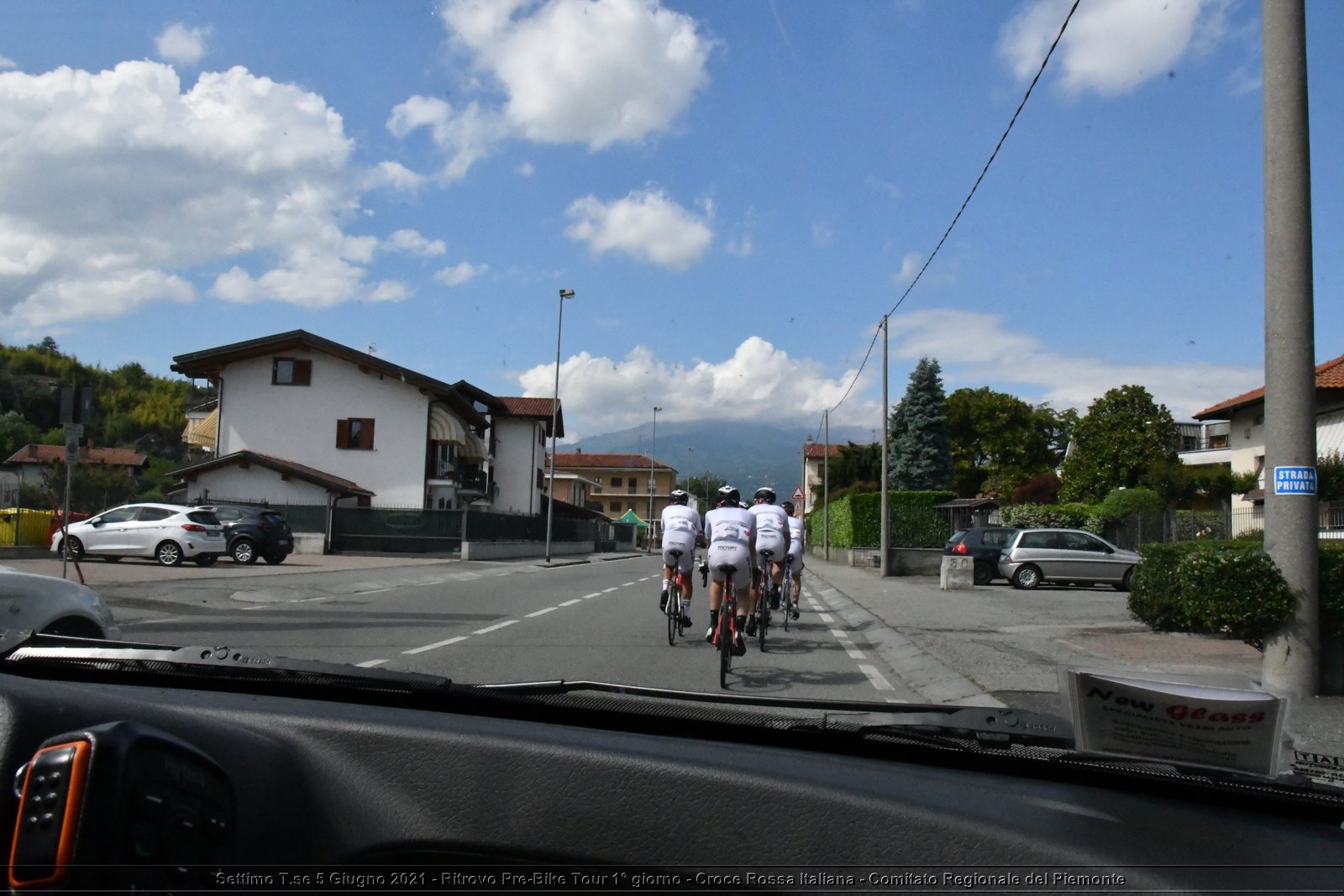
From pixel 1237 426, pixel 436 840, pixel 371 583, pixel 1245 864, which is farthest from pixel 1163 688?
pixel 1237 426

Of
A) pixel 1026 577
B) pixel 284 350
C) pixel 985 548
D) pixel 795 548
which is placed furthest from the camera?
pixel 284 350

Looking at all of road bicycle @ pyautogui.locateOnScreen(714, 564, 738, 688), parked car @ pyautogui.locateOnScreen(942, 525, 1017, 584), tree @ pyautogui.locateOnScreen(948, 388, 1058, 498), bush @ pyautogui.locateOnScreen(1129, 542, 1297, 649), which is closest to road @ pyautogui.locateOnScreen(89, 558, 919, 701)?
road bicycle @ pyautogui.locateOnScreen(714, 564, 738, 688)

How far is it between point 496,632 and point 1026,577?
16.8 metres

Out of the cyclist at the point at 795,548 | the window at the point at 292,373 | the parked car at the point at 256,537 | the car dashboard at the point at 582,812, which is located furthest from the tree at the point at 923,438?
the car dashboard at the point at 582,812

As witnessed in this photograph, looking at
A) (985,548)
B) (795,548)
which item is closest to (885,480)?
(985,548)

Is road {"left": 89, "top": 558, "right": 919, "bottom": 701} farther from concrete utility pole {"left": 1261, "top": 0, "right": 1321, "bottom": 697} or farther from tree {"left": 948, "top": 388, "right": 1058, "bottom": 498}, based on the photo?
tree {"left": 948, "top": 388, "right": 1058, "bottom": 498}

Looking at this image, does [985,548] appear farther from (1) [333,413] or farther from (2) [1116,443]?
(1) [333,413]

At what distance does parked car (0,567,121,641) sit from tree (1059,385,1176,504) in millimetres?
49659

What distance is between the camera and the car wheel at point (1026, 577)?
24.7 metres

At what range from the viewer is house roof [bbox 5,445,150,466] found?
215ft

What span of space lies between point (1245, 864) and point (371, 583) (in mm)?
21239

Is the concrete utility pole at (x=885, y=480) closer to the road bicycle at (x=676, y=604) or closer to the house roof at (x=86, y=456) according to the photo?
the road bicycle at (x=676, y=604)

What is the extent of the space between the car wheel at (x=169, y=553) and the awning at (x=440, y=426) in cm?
2250

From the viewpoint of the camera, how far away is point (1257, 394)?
37.7m
